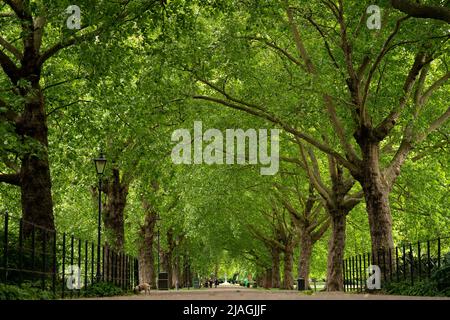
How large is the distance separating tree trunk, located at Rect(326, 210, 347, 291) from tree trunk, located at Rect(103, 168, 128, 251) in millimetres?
8759

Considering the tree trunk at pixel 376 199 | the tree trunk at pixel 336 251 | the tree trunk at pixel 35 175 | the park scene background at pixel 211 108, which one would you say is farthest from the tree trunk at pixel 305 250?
the tree trunk at pixel 35 175

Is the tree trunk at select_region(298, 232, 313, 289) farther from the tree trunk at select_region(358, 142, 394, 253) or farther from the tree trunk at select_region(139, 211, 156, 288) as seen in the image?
the tree trunk at select_region(358, 142, 394, 253)

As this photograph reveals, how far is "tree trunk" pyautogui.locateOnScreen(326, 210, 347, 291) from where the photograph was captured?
27311 mm

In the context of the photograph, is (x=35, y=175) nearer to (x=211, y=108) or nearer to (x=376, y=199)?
(x=211, y=108)

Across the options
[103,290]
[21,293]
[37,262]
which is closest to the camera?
[21,293]

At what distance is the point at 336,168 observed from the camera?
27969 millimetres

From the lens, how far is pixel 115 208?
27.7 m

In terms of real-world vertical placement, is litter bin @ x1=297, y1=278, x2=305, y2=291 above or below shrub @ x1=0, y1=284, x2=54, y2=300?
below

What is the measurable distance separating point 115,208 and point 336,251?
9550 mm

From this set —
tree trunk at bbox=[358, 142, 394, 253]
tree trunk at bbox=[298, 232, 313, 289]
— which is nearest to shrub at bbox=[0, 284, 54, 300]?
tree trunk at bbox=[358, 142, 394, 253]

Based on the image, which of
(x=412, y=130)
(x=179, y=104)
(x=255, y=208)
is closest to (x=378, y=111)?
(x=412, y=130)

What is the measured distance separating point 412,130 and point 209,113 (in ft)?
24.8

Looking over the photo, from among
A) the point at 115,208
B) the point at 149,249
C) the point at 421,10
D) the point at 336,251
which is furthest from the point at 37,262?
the point at 149,249
